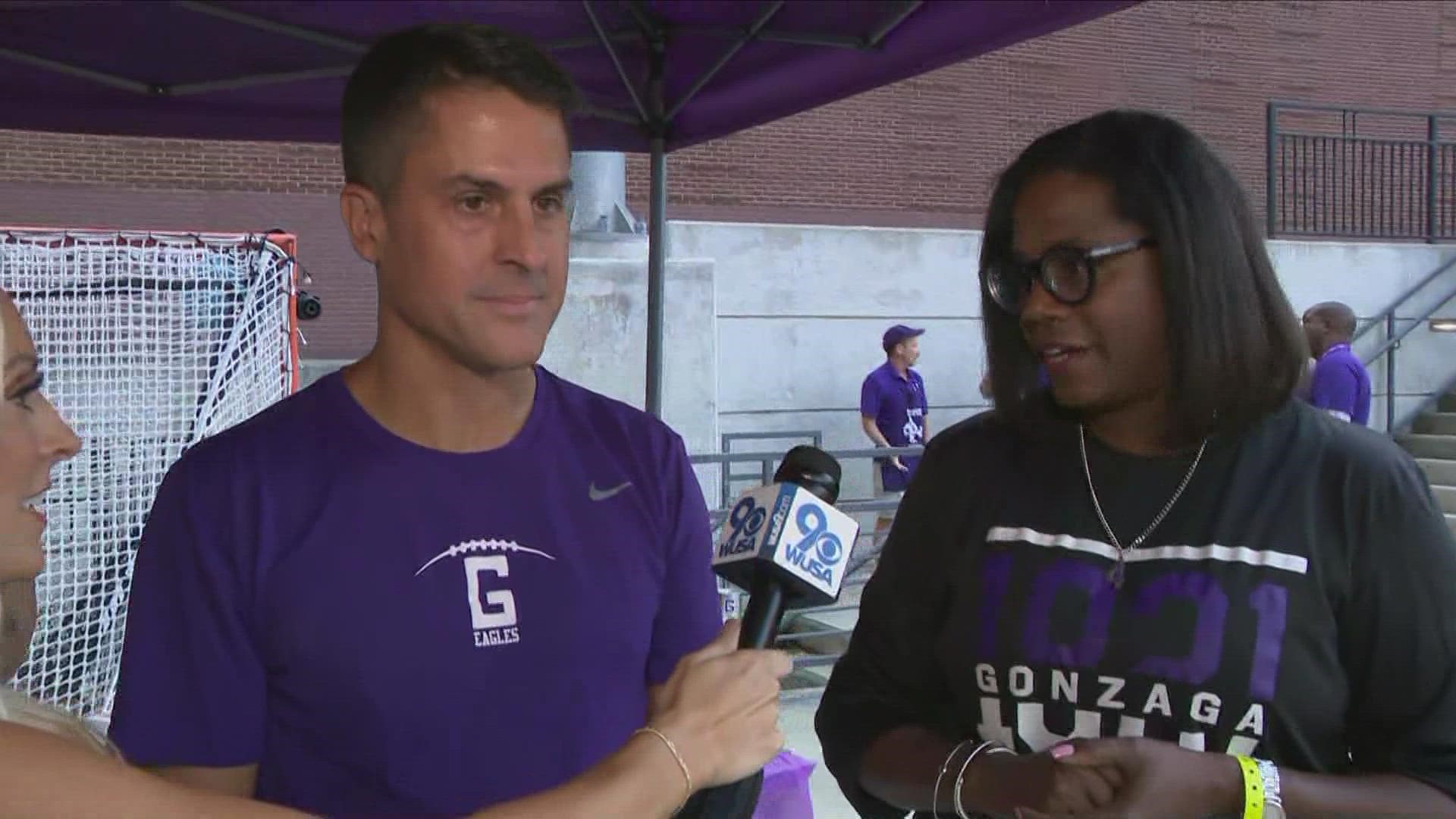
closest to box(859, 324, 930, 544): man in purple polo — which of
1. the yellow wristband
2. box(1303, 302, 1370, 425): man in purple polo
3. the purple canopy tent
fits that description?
box(1303, 302, 1370, 425): man in purple polo

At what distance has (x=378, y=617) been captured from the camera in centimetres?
163

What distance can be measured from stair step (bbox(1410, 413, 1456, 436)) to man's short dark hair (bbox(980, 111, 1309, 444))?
13.1m

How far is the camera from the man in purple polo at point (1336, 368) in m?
8.61

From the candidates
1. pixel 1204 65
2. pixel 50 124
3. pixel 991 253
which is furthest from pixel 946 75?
pixel 991 253

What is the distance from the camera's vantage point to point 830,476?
1.70 meters

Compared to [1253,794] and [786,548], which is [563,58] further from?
[1253,794]

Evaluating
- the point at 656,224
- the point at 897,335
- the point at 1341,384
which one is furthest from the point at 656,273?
the point at 897,335

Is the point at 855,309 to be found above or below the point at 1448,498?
above

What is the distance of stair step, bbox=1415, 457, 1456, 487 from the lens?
38.8 feet

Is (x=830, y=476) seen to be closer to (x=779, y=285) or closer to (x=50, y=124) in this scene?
(x=50, y=124)

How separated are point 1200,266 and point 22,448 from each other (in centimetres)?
145

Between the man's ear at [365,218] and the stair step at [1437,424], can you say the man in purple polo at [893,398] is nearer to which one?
the stair step at [1437,424]

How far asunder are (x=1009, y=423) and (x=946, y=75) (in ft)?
54.1

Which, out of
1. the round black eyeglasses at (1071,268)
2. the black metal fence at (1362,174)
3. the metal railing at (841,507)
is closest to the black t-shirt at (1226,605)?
the round black eyeglasses at (1071,268)
